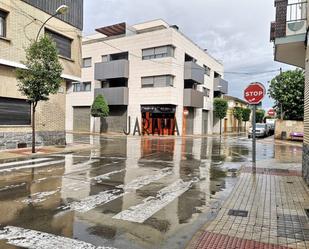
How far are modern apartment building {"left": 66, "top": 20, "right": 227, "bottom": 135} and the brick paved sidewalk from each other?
28568 mm

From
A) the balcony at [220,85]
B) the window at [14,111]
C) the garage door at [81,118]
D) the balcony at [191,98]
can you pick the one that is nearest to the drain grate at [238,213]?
the window at [14,111]

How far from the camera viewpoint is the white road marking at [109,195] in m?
6.58

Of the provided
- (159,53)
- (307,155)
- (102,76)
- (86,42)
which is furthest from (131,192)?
(86,42)

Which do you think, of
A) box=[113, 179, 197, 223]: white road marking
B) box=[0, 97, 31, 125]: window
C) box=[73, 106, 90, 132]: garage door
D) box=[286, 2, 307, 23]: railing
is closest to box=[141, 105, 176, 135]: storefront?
box=[73, 106, 90, 132]: garage door

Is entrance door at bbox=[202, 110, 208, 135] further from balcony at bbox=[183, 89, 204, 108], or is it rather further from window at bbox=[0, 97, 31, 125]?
window at bbox=[0, 97, 31, 125]

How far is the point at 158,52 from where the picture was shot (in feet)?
124

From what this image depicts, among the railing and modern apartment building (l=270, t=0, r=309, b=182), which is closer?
modern apartment building (l=270, t=0, r=309, b=182)

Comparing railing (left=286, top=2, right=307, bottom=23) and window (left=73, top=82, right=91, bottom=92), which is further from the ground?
window (left=73, top=82, right=91, bottom=92)

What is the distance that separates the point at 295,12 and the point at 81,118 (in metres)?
37.6

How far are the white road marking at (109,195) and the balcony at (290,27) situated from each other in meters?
6.00

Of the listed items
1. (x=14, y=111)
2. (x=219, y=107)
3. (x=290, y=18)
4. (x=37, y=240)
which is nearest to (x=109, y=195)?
(x=37, y=240)

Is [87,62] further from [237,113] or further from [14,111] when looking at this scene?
[237,113]

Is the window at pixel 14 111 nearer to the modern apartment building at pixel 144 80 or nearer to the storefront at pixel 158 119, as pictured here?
the modern apartment building at pixel 144 80

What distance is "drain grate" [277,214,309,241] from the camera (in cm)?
504
